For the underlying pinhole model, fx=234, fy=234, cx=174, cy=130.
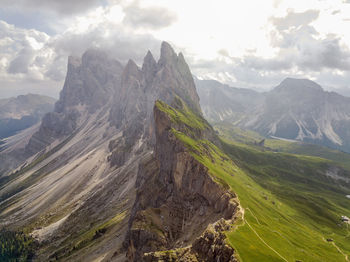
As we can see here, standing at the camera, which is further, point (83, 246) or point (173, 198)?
point (83, 246)

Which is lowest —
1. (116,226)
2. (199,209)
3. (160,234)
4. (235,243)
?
(116,226)

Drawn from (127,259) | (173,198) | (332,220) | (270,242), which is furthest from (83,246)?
(332,220)

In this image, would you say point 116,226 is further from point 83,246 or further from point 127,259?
point 127,259

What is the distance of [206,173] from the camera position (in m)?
122

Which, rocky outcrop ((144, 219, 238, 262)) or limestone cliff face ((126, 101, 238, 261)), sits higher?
rocky outcrop ((144, 219, 238, 262))

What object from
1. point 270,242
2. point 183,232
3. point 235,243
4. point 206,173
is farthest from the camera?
point 206,173

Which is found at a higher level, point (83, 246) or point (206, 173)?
point (206, 173)

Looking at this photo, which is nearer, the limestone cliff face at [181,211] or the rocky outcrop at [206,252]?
the rocky outcrop at [206,252]

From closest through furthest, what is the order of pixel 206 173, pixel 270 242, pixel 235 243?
pixel 235 243 → pixel 270 242 → pixel 206 173

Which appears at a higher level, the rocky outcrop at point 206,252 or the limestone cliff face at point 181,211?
the rocky outcrop at point 206,252

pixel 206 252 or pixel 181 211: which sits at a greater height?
pixel 206 252

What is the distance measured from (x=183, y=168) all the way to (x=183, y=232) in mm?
38994

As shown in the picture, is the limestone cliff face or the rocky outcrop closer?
the rocky outcrop

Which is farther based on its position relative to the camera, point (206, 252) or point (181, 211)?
point (181, 211)
